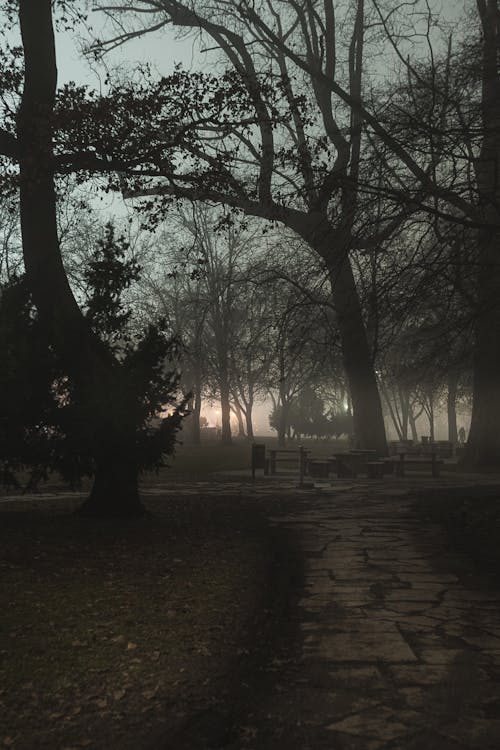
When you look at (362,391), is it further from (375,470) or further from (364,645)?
(364,645)

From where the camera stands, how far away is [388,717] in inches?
161

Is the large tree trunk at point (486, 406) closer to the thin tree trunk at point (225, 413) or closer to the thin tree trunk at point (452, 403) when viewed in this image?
the thin tree trunk at point (452, 403)

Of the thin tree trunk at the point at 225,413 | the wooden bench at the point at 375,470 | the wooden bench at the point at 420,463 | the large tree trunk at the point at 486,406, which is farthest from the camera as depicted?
the thin tree trunk at the point at 225,413

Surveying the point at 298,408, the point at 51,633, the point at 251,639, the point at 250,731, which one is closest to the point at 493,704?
the point at 250,731

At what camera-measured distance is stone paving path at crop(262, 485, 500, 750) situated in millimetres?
3965

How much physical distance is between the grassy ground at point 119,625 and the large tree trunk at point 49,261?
1.31 meters

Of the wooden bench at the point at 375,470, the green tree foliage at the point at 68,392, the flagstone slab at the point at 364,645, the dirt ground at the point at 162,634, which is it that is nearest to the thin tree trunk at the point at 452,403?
the wooden bench at the point at 375,470

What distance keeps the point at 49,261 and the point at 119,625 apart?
23.5 ft

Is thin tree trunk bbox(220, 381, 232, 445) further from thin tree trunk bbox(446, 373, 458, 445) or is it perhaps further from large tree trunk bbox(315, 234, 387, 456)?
large tree trunk bbox(315, 234, 387, 456)

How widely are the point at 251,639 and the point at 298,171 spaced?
7.49m

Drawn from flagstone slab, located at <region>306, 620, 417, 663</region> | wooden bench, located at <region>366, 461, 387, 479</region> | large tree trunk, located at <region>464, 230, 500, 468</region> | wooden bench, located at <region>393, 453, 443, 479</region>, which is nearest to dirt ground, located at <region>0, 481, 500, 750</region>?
flagstone slab, located at <region>306, 620, 417, 663</region>

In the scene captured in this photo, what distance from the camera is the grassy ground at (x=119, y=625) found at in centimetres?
416

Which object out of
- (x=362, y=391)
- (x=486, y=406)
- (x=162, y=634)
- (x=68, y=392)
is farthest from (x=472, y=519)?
(x=362, y=391)

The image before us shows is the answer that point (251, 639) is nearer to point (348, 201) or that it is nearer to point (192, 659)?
point (192, 659)
